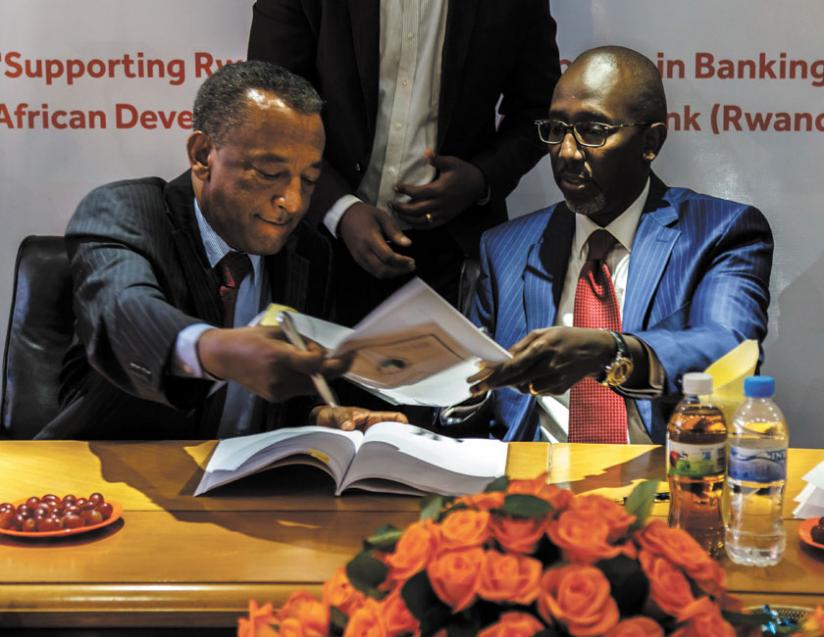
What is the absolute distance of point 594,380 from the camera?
2.29 metres

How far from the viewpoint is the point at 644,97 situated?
2512mm

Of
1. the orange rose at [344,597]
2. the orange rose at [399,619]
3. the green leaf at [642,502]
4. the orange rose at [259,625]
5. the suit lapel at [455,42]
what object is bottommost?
the orange rose at [259,625]

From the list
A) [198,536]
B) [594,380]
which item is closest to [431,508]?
[198,536]

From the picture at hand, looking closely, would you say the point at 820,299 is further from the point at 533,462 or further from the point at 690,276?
the point at 533,462

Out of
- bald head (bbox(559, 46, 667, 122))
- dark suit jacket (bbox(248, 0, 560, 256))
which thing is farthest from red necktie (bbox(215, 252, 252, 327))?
bald head (bbox(559, 46, 667, 122))

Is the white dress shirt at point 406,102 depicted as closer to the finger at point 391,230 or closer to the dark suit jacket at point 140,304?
the finger at point 391,230

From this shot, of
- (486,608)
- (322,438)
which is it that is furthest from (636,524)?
(322,438)

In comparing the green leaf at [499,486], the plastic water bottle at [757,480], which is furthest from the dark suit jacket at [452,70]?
the green leaf at [499,486]

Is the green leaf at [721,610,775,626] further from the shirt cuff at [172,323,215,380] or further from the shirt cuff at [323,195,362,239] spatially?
the shirt cuff at [323,195,362,239]

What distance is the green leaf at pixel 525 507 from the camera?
3.05 feet

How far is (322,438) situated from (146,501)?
301 mm

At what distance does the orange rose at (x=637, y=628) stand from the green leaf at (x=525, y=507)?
11 centimetres

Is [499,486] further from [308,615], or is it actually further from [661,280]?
[661,280]

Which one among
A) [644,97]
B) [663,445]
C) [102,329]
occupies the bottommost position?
[663,445]
